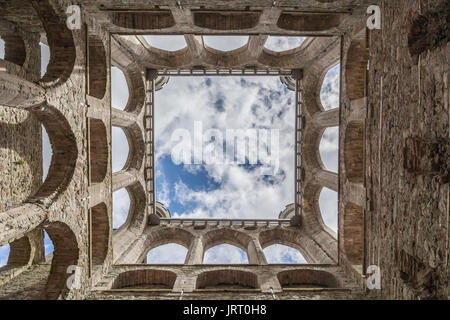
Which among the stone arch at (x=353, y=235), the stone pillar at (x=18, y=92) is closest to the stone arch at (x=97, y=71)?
the stone pillar at (x=18, y=92)

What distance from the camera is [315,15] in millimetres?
12523

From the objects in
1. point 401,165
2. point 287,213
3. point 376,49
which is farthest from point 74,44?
point 287,213

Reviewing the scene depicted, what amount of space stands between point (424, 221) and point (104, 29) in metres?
12.6

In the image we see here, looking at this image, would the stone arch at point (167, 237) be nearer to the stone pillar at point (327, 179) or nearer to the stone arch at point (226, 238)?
the stone arch at point (226, 238)

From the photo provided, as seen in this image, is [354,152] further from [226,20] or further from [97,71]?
[97,71]

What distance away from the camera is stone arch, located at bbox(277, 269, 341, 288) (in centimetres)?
1244

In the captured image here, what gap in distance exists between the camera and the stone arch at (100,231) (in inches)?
475

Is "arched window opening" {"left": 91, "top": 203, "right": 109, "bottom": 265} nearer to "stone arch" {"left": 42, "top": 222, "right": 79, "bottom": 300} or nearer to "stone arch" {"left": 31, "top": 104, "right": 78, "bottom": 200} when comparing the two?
"stone arch" {"left": 42, "top": 222, "right": 79, "bottom": 300}

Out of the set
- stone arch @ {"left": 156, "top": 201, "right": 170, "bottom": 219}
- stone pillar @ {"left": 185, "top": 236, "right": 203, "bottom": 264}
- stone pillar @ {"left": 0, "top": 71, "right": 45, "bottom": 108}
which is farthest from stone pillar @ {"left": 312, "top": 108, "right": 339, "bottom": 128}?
stone pillar @ {"left": 0, "top": 71, "right": 45, "bottom": 108}

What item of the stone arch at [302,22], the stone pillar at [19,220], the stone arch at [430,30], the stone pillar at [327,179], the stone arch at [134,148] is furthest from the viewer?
the stone arch at [134,148]

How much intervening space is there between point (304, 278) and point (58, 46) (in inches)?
500

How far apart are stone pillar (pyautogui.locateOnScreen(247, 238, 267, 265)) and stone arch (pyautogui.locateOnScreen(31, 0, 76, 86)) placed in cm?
1049

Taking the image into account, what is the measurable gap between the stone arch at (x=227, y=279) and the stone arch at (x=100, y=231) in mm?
4105
